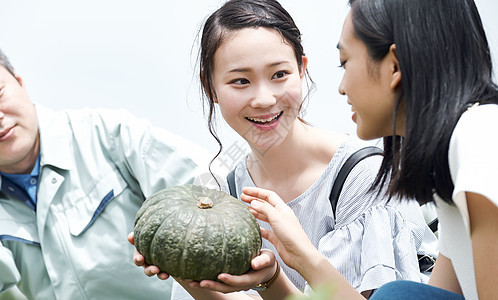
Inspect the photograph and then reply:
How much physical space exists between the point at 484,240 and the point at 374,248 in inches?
56.6

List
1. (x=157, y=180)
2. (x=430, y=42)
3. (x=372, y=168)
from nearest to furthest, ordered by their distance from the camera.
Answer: (x=430, y=42), (x=372, y=168), (x=157, y=180)

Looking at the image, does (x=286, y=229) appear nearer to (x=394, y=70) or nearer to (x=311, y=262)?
(x=311, y=262)

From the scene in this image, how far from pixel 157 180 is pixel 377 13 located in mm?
2402

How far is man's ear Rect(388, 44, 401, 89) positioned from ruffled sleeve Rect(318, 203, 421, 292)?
1217 millimetres

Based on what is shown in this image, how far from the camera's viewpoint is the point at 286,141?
372 cm

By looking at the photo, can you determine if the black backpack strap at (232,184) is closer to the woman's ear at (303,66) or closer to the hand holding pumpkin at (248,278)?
the woman's ear at (303,66)

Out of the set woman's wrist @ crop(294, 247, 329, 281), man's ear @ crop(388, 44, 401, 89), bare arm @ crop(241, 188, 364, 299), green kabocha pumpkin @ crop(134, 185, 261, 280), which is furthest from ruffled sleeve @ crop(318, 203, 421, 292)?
man's ear @ crop(388, 44, 401, 89)

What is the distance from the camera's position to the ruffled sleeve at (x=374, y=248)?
10.8ft

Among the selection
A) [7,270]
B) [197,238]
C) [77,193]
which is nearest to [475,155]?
[197,238]

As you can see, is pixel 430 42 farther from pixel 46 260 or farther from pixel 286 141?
pixel 46 260

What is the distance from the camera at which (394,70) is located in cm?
239

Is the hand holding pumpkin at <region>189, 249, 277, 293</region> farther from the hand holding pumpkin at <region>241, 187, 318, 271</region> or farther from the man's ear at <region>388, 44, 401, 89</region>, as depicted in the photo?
the man's ear at <region>388, 44, 401, 89</region>

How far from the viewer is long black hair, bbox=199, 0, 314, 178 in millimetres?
3547

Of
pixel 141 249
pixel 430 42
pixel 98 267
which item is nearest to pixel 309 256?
pixel 141 249
